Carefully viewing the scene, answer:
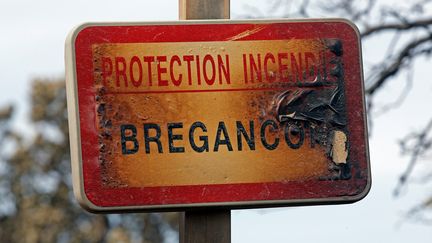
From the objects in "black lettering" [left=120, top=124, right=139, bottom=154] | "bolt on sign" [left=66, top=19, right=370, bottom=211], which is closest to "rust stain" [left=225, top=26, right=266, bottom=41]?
"bolt on sign" [left=66, top=19, right=370, bottom=211]

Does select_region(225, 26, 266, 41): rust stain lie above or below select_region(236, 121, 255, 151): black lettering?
above

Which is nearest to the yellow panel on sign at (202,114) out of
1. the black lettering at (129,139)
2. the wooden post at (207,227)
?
the black lettering at (129,139)

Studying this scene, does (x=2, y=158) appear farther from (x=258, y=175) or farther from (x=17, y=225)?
(x=258, y=175)

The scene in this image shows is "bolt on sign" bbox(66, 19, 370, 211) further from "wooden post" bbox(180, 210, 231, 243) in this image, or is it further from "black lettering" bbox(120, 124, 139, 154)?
"wooden post" bbox(180, 210, 231, 243)

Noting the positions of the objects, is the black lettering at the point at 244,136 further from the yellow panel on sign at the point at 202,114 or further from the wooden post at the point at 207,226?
the wooden post at the point at 207,226

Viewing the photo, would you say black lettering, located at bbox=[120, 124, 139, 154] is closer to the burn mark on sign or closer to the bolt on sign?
the bolt on sign

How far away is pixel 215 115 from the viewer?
375 cm

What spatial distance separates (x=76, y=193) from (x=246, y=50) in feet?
2.36

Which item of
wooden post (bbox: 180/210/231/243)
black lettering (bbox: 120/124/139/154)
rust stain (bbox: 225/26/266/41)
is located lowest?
wooden post (bbox: 180/210/231/243)

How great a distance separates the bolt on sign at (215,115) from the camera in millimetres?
3686

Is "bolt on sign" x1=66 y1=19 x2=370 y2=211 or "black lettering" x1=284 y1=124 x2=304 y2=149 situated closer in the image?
"bolt on sign" x1=66 y1=19 x2=370 y2=211

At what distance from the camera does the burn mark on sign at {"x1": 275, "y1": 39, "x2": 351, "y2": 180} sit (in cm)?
380

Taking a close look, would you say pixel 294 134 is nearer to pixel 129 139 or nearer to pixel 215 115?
pixel 215 115

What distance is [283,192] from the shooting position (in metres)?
3.75
